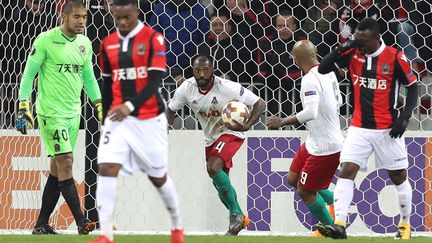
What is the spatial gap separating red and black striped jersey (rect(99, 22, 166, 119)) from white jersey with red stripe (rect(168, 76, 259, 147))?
10.5 feet

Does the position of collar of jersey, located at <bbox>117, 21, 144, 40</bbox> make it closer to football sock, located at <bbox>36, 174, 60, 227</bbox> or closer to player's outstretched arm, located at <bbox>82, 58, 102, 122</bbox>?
player's outstretched arm, located at <bbox>82, 58, 102, 122</bbox>

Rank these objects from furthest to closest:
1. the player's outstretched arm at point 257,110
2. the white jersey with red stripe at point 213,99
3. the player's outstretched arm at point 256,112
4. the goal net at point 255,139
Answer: the goal net at point 255,139
the white jersey with red stripe at point 213,99
the player's outstretched arm at point 257,110
the player's outstretched arm at point 256,112

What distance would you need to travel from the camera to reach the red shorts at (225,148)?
1099 cm

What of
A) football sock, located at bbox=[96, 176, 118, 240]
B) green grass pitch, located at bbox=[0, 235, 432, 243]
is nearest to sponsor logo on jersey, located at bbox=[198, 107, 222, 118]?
green grass pitch, located at bbox=[0, 235, 432, 243]

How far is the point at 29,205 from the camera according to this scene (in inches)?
482

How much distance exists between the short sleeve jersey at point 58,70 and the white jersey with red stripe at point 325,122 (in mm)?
2101

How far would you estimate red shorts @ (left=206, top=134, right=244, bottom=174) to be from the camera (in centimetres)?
1099

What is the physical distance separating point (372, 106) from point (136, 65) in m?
2.41

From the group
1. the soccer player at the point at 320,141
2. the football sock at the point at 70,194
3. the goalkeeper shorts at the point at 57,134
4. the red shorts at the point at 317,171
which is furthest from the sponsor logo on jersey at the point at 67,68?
the red shorts at the point at 317,171

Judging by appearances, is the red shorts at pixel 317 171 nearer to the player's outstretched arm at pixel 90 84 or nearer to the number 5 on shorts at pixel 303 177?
the number 5 on shorts at pixel 303 177

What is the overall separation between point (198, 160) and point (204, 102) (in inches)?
39.8

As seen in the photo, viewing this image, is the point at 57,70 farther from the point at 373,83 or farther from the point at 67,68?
the point at 373,83

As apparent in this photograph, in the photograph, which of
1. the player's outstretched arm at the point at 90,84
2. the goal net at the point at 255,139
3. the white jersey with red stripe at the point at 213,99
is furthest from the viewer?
the goal net at the point at 255,139

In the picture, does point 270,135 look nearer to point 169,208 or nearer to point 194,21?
point 194,21
